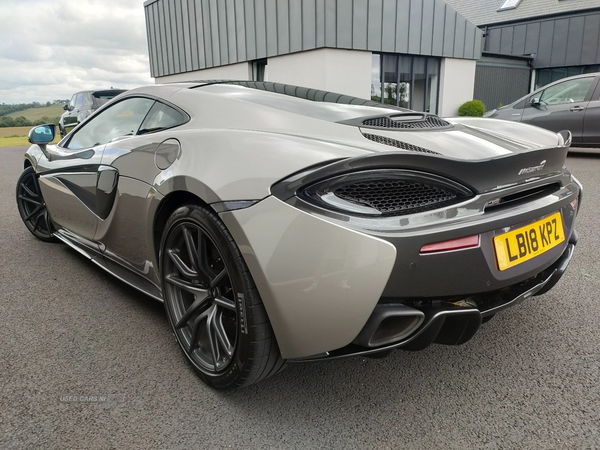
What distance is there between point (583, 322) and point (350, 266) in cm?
161

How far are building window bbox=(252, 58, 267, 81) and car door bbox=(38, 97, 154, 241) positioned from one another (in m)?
10.9

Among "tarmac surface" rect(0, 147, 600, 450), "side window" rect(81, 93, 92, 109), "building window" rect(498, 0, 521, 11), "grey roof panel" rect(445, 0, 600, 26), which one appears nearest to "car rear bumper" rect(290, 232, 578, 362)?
"tarmac surface" rect(0, 147, 600, 450)

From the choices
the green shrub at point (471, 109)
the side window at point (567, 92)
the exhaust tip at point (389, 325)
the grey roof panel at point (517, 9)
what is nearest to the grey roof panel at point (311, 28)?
the green shrub at point (471, 109)

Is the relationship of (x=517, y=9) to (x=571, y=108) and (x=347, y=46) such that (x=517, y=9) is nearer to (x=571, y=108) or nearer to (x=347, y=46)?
(x=347, y=46)

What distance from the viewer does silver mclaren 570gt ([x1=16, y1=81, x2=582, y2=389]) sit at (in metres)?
1.45

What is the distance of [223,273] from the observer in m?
1.72

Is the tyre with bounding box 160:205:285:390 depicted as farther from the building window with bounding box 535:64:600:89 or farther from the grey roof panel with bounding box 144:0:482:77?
the building window with bounding box 535:64:600:89

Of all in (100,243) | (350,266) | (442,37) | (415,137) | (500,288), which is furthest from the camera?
(442,37)

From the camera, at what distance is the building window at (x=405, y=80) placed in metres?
12.4

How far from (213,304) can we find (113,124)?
1487 mm

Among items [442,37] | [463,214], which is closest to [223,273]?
[463,214]

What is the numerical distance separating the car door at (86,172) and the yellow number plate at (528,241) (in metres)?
1.80

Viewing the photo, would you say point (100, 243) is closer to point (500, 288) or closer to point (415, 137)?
point (415, 137)

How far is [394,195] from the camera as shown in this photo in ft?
4.91
